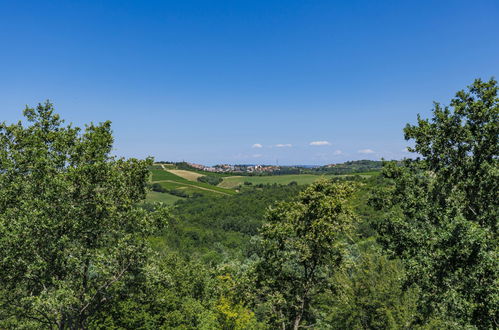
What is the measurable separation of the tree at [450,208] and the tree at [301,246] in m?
3.29

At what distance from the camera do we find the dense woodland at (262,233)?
42.4 ft

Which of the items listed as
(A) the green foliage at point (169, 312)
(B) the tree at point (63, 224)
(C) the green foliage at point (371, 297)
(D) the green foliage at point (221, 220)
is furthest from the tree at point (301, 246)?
(D) the green foliage at point (221, 220)

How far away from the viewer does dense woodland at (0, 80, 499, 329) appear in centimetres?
1294

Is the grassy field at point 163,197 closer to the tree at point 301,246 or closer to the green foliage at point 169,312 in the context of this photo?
the green foliage at point 169,312

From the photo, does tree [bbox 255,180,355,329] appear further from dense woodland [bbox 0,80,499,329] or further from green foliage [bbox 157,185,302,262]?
green foliage [bbox 157,185,302,262]

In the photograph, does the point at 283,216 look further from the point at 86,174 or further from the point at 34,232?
the point at 34,232

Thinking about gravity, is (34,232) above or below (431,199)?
below

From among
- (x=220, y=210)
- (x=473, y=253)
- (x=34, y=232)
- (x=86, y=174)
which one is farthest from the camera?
(x=220, y=210)

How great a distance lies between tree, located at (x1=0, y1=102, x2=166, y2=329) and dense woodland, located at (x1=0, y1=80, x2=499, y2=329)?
7cm

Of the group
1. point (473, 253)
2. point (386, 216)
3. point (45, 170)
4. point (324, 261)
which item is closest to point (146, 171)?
point (45, 170)

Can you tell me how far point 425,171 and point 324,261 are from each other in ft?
27.4

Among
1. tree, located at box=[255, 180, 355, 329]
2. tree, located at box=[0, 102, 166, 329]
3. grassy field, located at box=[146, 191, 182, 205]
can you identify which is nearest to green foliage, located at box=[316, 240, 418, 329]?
tree, located at box=[255, 180, 355, 329]

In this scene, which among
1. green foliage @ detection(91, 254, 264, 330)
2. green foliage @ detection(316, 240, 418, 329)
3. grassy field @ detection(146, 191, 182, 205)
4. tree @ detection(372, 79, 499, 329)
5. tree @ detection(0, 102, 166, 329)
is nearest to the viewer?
tree @ detection(372, 79, 499, 329)

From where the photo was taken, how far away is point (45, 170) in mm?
14797
